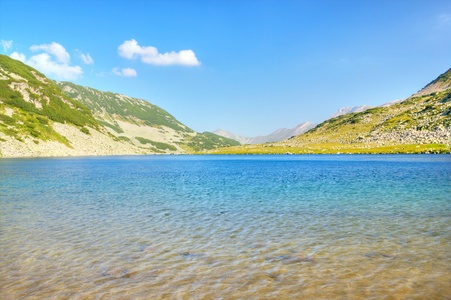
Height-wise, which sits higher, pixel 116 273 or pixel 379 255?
pixel 116 273

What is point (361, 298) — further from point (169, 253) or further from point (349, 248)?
point (169, 253)

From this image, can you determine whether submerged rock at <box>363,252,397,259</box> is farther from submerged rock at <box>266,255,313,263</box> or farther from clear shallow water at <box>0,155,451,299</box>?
submerged rock at <box>266,255,313,263</box>

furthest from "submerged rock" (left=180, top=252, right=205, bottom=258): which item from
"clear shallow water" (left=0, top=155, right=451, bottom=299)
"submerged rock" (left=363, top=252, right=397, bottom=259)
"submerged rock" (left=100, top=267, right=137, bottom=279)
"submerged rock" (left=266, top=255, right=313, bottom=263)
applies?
"submerged rock" (left=363, top=252, right=397, bottom=259)

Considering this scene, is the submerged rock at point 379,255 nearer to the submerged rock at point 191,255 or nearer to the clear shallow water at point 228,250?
the clear shallow water at point 228,250

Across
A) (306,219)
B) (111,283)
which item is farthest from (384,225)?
(111,283)

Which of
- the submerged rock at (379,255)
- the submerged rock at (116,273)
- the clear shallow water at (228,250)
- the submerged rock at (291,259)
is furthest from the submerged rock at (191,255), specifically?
the submerged rock at (379,255)

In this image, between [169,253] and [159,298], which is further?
[169,253]

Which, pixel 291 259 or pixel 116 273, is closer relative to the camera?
pixel 116 273

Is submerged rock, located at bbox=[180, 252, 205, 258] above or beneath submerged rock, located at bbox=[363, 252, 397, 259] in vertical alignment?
above

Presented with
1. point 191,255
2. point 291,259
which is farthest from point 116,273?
point 291,259

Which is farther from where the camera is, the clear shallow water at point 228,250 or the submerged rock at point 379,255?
the submerged rock at point 379,255

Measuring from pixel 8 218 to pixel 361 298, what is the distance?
954 inches

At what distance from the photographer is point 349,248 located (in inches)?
561

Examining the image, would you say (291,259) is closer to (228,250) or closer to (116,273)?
(228,250)
